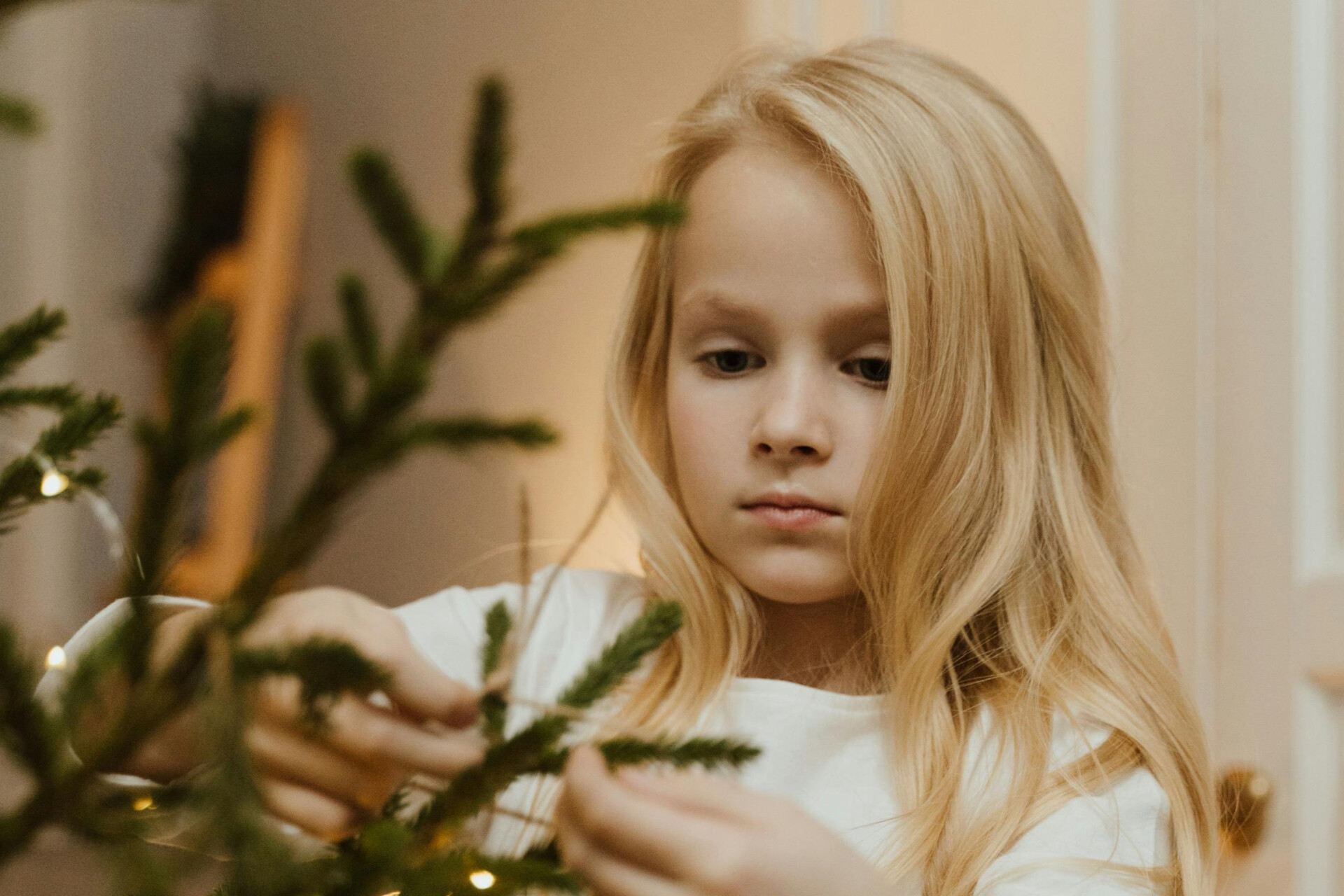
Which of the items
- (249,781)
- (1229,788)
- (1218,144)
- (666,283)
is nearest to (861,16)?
(1218,144)

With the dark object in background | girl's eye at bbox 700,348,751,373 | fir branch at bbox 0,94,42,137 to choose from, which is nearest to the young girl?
girl's eye at bbox 700,348,751,373

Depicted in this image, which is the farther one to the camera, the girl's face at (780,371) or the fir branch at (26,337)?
the girl's face at (780,371)

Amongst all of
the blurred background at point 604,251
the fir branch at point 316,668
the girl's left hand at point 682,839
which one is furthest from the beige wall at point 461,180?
the fir branch at point 316,668

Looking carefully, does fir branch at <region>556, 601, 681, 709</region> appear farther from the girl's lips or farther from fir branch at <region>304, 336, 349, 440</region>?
the girl's lips

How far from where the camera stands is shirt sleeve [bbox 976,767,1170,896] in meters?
0.62

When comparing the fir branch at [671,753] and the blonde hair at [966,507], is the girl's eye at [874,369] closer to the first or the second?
the blonde hair at [966,507]

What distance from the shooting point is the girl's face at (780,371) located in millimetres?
725

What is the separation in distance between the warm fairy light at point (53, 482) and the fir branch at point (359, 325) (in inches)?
6.6

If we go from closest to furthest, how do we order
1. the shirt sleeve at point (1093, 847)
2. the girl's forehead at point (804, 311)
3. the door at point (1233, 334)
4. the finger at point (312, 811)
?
the finger at point (312, 811)
the shirt sleeve at point (1093, 847)
the girl's forehead at point (804, 311)
the door at point (1233, 334)

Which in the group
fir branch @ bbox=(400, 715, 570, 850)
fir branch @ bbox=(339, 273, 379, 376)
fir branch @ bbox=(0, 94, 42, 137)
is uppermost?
fir branch @ bbox=(0, 94, 42, 137)

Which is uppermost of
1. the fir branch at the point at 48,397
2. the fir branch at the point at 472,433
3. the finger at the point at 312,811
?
the fir branch at the point at 472,433

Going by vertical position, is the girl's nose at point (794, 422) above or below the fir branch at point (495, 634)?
above

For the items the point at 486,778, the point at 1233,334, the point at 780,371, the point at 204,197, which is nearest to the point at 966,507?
the point at 780,371

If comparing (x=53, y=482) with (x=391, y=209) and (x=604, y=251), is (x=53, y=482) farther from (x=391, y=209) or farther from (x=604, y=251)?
(x=604, y=251)
